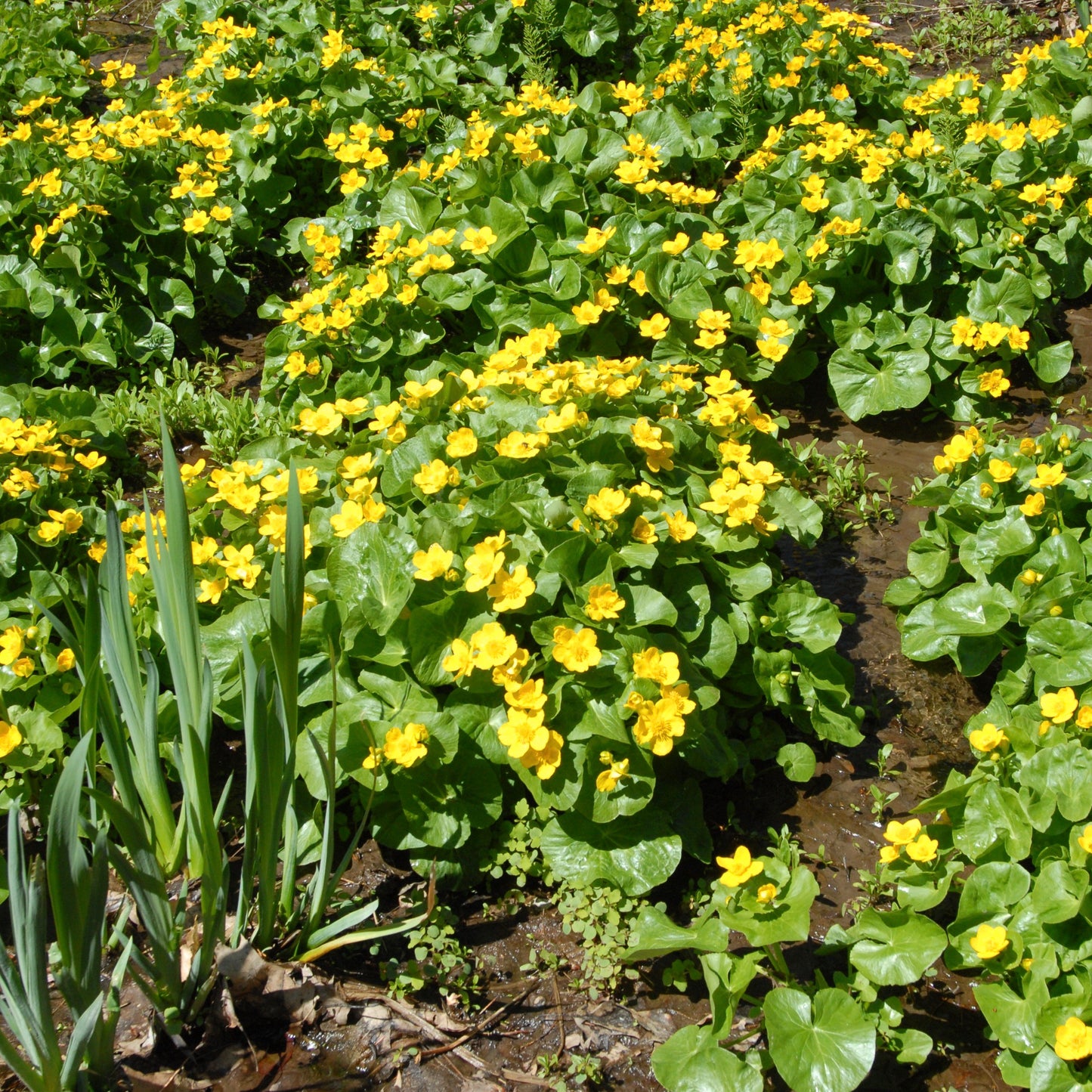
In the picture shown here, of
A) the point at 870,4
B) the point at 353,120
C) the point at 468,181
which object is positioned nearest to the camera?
the point at 468,181

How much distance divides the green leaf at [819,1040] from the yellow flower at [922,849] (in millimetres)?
Answer: 335

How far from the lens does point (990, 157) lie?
4730 mm

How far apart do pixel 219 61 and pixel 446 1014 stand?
4.97 m

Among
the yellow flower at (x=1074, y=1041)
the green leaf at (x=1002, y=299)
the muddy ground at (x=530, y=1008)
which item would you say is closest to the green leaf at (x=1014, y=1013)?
the yellow flower at (x=1074, y=1041)

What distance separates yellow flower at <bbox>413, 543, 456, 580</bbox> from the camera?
2.60m

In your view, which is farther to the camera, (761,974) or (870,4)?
(870,4)

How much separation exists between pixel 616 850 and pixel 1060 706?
3.60 ft

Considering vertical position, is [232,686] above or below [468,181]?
below

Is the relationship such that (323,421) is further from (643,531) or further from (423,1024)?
(423,1024)

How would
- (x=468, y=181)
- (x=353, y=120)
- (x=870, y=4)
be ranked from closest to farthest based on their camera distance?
(x=468, y=181)
(x=353, y=120)
(x=870, y=4)

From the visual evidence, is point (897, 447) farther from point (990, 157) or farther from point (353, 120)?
point (353, 120)

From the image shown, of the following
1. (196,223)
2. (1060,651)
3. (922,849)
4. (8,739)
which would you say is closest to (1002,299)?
(1060,651)

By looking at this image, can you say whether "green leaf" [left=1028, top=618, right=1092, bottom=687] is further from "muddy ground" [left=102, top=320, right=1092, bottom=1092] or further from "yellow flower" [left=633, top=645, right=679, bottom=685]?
"yellow flower" [left=633, top=645, right=679, bottom=685]

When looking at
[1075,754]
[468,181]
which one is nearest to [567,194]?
[468,181]
